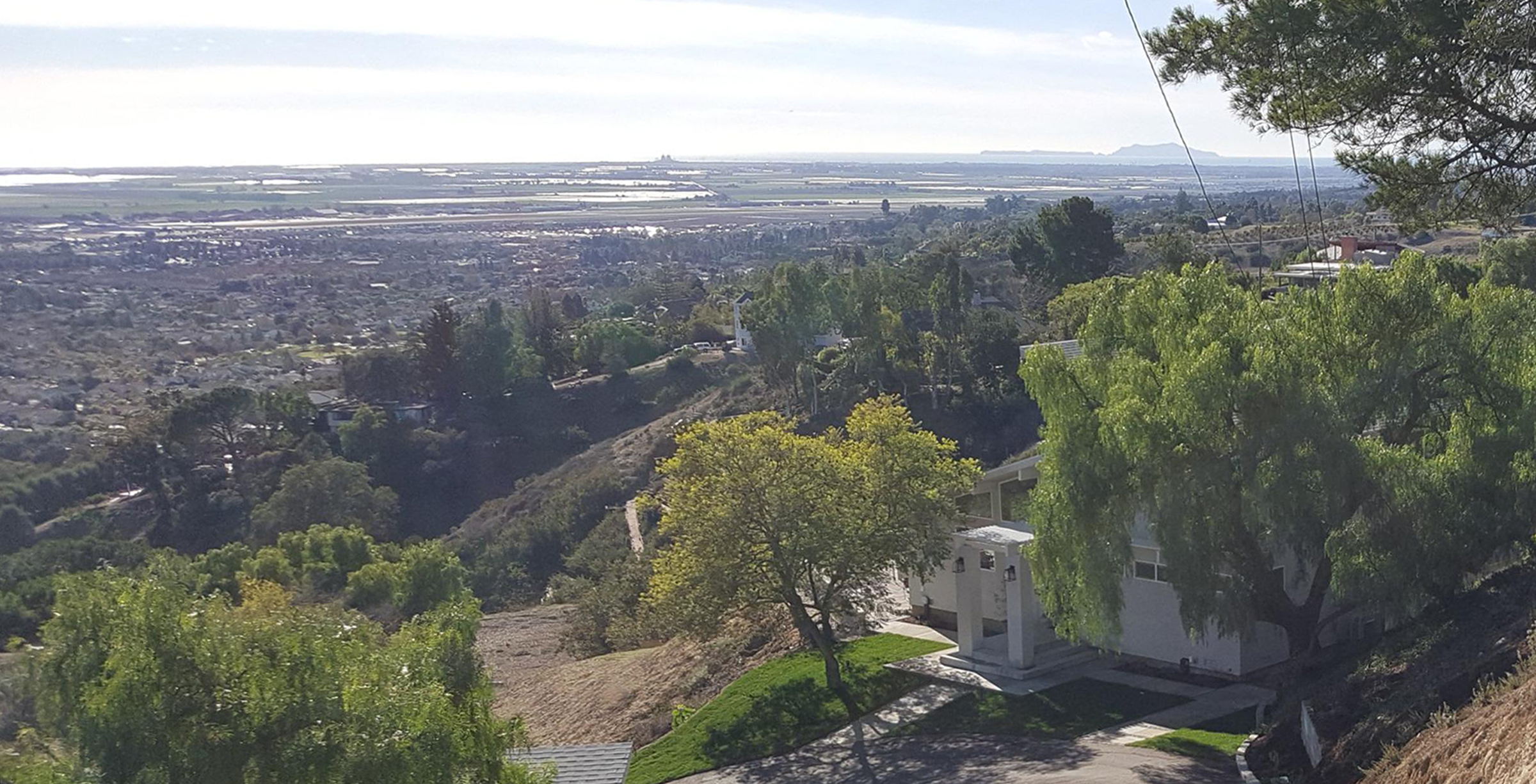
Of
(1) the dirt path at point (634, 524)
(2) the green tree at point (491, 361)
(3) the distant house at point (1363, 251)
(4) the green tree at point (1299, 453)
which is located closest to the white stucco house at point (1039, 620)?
(4) the green tree at point (1299, 453)

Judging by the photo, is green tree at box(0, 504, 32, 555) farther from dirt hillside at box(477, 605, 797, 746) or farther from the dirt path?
dirt hillside at box(477, 605, 797, 746)

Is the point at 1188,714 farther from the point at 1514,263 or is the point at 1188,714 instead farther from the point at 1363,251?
the point at 1363,251

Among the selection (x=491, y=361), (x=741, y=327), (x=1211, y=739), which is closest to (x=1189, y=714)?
(x=1211, y=739)

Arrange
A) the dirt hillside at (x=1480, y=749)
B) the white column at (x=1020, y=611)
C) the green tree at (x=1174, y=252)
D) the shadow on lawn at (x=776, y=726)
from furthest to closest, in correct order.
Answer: the green tree at (x=1174, y=252) → the white column at (x=1020, y=611) → the shadow on lawn at (x=776, y=726) → the dirt hillside at (x=1480, y=749)

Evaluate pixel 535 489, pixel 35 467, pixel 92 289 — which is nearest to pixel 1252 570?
pixel 535 489

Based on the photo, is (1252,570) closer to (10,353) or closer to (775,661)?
(775,661)

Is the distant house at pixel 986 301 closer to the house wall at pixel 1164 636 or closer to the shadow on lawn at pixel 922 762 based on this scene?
the house wall at pixel 1164 636
